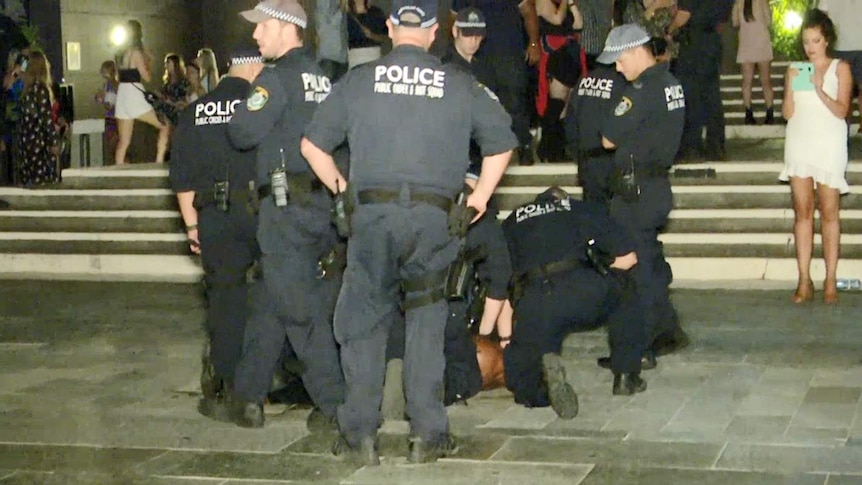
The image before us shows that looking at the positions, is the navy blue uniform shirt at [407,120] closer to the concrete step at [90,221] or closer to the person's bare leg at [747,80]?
the concrete step at [90,221]

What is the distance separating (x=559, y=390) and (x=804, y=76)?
152 inches

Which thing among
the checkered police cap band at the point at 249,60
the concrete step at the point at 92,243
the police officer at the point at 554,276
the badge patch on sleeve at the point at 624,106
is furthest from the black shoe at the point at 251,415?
the concrete step at the point at 92,243

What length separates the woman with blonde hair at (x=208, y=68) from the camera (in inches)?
587

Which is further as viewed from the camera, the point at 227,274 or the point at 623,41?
the point at 623,41

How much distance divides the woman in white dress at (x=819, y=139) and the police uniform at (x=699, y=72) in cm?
259

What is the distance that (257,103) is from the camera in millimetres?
6703

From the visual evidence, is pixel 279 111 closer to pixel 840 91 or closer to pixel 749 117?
pixel 840 91

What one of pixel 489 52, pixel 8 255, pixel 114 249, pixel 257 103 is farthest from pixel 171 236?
pixel 257 103

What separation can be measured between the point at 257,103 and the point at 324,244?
0.72 m

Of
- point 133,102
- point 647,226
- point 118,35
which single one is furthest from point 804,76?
point 118,35

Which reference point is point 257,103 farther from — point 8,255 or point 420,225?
point 8,255

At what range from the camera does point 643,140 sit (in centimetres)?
823

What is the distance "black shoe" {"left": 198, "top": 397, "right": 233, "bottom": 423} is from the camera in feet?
23.8

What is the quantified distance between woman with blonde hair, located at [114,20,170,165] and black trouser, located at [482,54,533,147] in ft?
17.7
